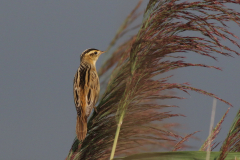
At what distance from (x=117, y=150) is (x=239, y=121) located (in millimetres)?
935

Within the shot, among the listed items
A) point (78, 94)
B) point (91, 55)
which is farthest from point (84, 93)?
point (91, 55)

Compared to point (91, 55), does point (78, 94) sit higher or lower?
lower

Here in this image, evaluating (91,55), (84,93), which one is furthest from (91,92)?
(91,55)

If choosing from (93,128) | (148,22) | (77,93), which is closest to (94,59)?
(77,93)

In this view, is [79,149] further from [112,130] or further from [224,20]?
[224,20]

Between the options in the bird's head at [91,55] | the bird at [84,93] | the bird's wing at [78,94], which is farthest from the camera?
the bird's head at [91,55]

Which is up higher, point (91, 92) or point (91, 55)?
point (91, 55)

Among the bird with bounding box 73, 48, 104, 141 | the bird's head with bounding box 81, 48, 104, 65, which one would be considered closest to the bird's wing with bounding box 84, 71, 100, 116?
the bird with bounding box 73, 48, 104, 141

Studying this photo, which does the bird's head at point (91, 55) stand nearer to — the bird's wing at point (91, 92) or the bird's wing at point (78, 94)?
the bird's wing at point (78, 94)

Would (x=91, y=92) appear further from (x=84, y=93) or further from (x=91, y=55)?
(x=91, y=55)

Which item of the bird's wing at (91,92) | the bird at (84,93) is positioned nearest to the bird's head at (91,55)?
the bird at (84,93)

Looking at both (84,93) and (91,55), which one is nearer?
(84,93)

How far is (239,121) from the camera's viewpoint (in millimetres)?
2398

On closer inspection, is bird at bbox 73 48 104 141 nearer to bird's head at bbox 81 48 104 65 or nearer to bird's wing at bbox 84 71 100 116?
bird's wing at bbox 84 71 100 116
